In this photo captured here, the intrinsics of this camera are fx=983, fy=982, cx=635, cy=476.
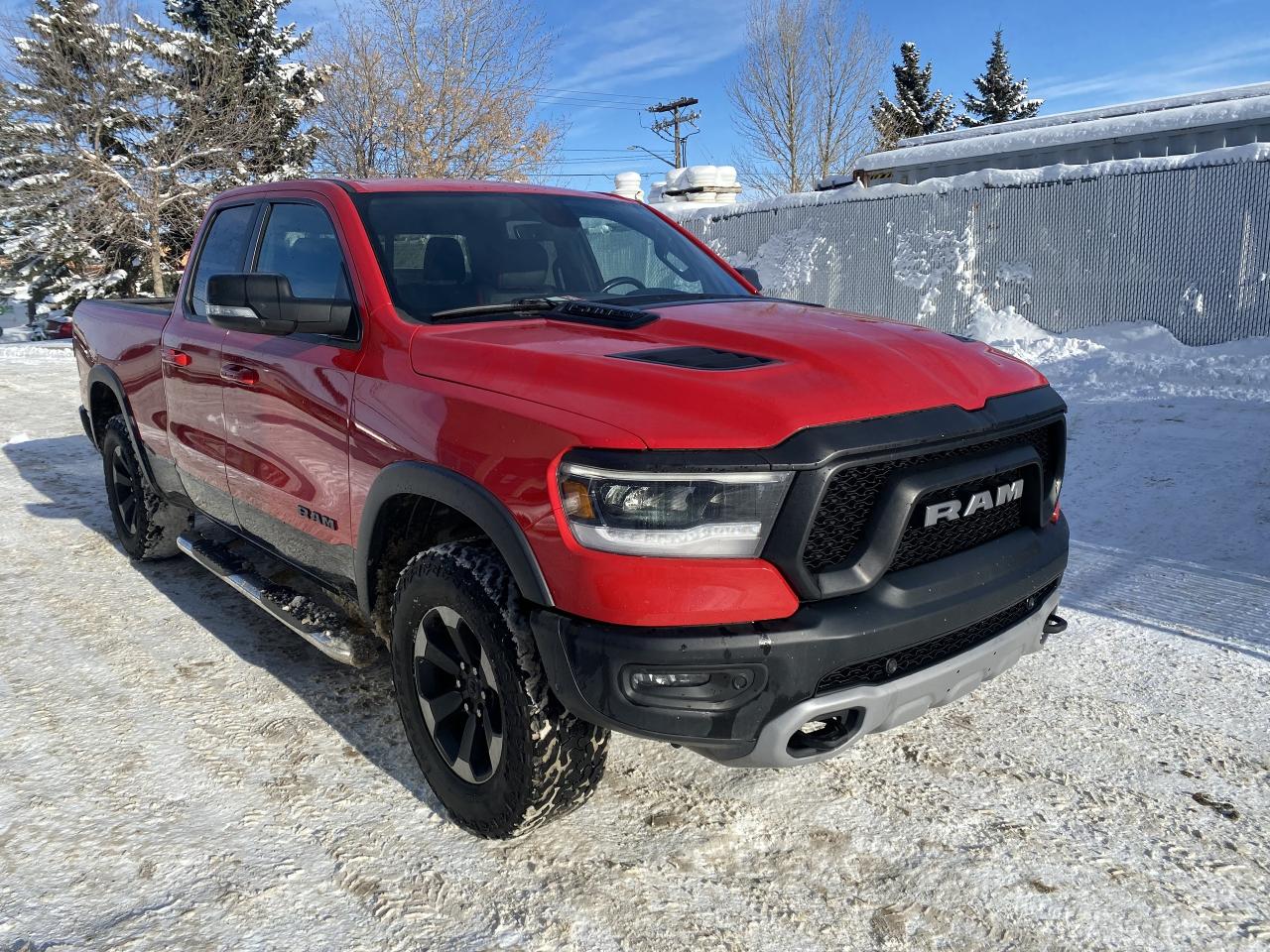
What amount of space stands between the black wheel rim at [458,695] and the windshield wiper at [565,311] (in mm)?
998

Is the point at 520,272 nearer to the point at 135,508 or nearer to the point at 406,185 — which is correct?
the point at 406,185

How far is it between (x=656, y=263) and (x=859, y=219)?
1082 centimetres

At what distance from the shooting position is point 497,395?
254 cm

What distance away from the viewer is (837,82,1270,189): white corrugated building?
1354cm

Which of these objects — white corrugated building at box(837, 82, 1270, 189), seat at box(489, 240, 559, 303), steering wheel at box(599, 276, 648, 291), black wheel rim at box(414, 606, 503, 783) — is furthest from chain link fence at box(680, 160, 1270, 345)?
black wheel rim at box(414, 606, 503, 783)

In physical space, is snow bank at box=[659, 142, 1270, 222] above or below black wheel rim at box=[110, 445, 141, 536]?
above

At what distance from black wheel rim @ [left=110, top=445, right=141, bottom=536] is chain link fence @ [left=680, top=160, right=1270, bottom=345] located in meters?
10.5

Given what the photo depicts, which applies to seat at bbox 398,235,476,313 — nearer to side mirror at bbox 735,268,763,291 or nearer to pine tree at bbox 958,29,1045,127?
side mirror at bbox 735,268,763,291

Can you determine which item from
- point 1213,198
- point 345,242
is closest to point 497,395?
point 345,242

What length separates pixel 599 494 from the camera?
2.24 meters

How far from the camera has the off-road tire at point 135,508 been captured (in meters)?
5.14

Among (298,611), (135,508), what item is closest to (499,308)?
(298,611)

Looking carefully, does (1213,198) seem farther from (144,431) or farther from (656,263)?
(144,431)

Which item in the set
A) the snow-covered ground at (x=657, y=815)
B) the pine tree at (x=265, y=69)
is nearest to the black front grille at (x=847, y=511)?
the snow-covered ground at (x=657, y=815)
